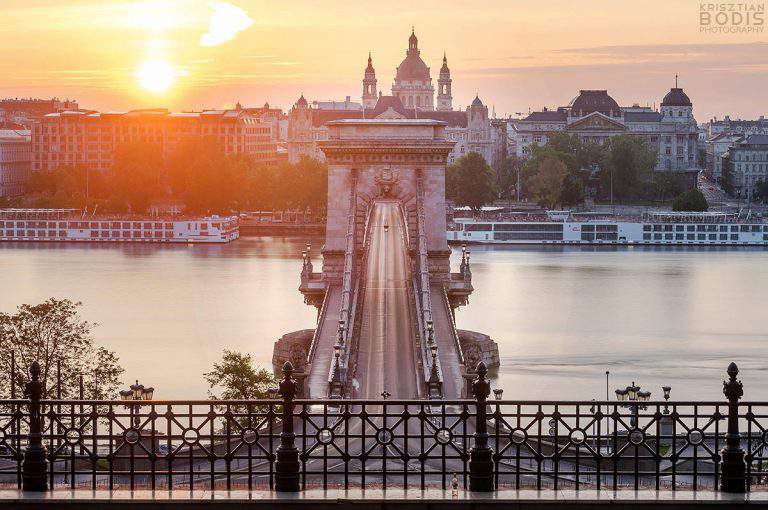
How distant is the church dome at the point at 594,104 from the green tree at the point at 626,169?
59.0ft

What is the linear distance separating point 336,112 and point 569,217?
125ft

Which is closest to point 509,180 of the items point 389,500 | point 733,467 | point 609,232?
point 609,232

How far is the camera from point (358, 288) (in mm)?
36062

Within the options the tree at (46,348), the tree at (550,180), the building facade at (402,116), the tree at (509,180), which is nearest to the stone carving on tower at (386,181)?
the tree at (46,348)

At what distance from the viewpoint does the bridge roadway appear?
2722 cm

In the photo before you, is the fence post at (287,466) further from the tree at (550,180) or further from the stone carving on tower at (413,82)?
the stone carving on tower at (413,82)

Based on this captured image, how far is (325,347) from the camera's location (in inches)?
1240

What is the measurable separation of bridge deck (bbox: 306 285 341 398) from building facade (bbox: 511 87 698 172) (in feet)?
246

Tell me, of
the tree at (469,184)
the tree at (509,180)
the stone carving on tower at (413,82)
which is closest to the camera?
the tree at (469,184)

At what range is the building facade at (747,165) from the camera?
381 ft

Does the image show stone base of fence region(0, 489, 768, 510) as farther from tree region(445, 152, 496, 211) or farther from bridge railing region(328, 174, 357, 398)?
tree region(445, 152, 496, 211)

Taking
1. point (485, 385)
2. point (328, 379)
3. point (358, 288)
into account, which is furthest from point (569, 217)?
point (485, 385)

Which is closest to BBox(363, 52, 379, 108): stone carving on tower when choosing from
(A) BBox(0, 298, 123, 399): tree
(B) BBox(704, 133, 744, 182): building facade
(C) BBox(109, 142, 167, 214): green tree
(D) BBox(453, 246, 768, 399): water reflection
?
(B) BBox(704, 133, 744, 182): building facade

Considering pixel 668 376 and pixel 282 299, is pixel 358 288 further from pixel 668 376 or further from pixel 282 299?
pixel 282 299
